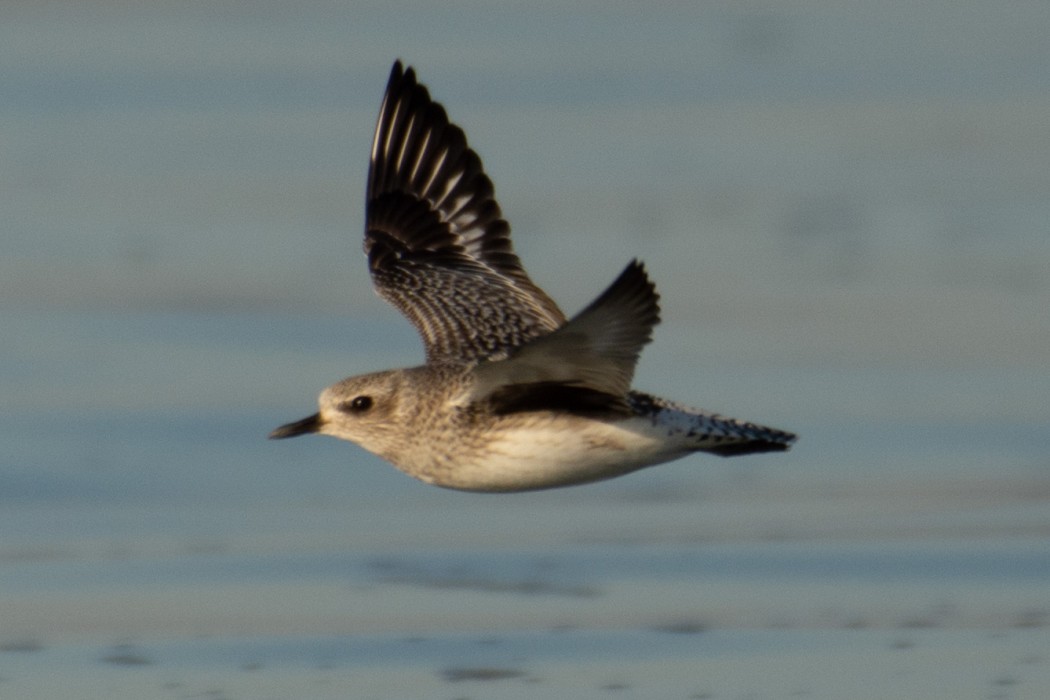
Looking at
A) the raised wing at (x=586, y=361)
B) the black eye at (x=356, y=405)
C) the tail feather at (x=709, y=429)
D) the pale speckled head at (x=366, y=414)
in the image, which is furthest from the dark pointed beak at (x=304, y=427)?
the tail feather at (x=709, y=429)

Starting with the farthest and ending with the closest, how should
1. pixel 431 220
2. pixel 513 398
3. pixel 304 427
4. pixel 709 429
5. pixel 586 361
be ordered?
1. pixel 431 220
2. pixel 304 427
3. pixel 513 398
4. pixel 709 429
5. pixel 586 361

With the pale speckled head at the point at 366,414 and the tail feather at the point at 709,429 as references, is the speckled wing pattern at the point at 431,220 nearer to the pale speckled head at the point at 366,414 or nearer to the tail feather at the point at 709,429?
the pale speckled head at the point at 366,414

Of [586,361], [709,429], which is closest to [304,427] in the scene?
[586,361]

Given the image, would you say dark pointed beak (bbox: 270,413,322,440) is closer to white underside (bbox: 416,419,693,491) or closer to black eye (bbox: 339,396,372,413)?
black eye (bbox: 339,396,372,413)

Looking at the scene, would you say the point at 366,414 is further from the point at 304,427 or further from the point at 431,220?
the point at 431,220

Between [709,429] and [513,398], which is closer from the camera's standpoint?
[709,429]

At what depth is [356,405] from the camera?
50.8ft

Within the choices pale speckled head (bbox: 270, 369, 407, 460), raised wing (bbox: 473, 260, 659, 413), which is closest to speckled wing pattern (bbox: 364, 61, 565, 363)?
pale speckled head (bbox: 270, 369, 407, 460)

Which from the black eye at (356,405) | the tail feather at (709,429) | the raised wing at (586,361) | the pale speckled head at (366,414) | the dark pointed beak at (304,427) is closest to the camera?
the raised wing at (586,361)

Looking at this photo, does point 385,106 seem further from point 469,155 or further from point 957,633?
point 957,633

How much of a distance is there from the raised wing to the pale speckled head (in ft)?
1.52

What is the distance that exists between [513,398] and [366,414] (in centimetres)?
78

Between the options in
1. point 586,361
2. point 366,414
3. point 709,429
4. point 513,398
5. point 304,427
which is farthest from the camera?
point 304,427

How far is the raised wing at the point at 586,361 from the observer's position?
46.1 feet
